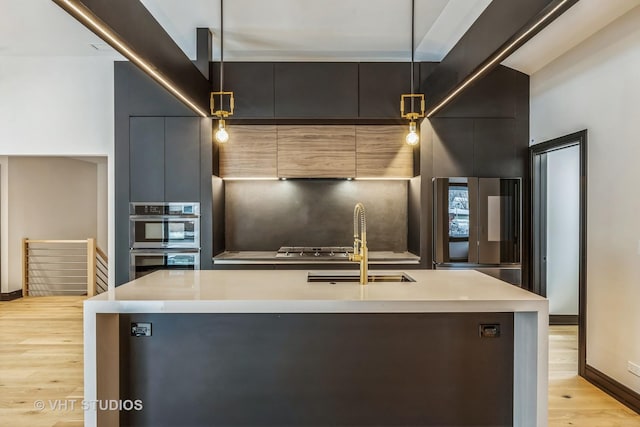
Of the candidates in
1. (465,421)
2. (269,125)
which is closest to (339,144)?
(269,125)

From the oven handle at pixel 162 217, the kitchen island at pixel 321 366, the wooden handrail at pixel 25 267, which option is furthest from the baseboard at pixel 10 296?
the kitchen island at pixel 321 366

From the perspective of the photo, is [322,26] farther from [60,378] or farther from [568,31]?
[60,378]

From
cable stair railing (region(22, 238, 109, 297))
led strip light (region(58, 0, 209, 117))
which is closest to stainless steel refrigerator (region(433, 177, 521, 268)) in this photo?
led strip light (region(58, 0, 209, 117))

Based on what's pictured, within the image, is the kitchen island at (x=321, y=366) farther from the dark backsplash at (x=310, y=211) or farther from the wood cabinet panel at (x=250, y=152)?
the dark backsplash at (x=310, y=211)

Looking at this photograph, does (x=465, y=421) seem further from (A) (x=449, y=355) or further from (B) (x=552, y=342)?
(B) (x=552, y=342)

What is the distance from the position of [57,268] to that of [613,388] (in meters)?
8.38

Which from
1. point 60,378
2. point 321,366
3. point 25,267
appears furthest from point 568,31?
point 25,267

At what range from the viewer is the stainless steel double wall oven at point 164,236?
4.14 meters

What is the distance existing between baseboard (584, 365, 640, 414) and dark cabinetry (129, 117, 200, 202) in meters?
3.90

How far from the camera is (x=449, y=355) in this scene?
2178 mm

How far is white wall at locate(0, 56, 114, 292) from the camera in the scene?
15.0 feet

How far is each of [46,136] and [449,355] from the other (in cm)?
491

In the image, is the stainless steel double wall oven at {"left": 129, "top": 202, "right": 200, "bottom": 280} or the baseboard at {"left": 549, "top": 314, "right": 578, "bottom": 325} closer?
the stainless steel double wall oven at {"left": 129, "top": 202, "right": 200, "bottom": 280}

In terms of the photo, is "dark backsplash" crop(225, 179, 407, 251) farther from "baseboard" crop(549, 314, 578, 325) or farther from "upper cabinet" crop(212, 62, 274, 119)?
"baseboard" crop(549, 314, 578, 325)
